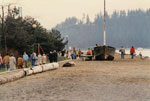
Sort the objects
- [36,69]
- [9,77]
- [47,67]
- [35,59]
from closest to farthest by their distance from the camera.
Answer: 1. [9,77]
2. [36,69]
3. [47,67]
4. [35,59]

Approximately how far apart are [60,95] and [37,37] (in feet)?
219

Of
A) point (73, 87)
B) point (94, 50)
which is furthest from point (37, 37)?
point (73, 87)

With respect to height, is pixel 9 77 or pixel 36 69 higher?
pixel 36 69

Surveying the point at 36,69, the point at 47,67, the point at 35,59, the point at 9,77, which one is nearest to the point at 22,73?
the point at 9,77

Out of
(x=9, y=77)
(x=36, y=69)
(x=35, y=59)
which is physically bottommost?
(x=9, y=77)

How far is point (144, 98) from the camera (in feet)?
35.4

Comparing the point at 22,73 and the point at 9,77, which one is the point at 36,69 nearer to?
the point at 22,73

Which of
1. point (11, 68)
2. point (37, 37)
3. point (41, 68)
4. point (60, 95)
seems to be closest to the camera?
point (60, 95)

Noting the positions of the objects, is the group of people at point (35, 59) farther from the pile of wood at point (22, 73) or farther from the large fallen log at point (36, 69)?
the large fallen log at point (36, 69)

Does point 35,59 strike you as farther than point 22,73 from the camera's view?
Yes

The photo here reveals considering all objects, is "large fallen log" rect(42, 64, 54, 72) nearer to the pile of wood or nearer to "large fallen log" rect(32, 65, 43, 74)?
the pile of wood

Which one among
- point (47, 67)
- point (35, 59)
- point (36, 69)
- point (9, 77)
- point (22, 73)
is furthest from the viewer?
point (35, 59)

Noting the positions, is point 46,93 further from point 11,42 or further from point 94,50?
point 11,42

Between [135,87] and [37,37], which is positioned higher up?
[37,37]
